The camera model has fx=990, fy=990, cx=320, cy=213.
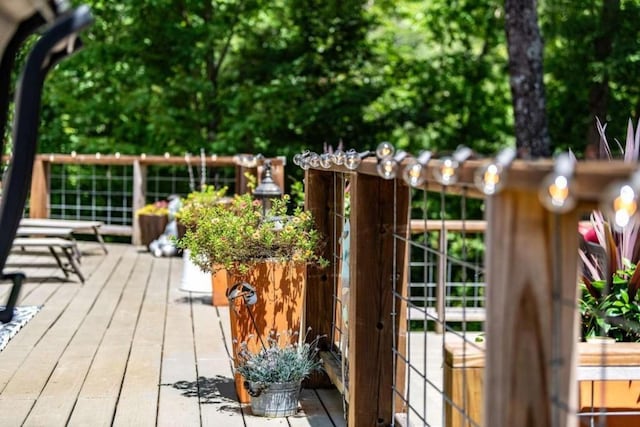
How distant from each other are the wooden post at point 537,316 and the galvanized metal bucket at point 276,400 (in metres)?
2.18

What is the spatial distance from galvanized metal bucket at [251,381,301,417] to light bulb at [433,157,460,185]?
6.33 ft

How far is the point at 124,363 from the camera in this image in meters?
4.88

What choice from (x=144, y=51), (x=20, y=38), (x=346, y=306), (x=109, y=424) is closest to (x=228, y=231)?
(x=346, y=306)

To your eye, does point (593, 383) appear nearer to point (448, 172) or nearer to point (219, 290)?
point (448, 172)

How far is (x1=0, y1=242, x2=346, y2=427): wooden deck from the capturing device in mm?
3916

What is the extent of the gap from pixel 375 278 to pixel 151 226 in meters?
7.11

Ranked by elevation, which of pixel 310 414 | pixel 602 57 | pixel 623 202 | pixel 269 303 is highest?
pixel 602 57

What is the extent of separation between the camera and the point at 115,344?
5363 millimetres

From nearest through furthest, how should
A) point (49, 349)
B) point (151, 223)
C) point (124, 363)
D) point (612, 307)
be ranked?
point (612, 307)
point (124, 363)
point (49, 349)
point (151, 223)

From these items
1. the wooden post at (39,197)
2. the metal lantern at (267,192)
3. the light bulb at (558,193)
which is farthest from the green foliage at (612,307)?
the wooden post at (39,197)

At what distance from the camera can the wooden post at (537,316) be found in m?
1.72

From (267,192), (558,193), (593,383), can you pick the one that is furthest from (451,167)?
(267,192)

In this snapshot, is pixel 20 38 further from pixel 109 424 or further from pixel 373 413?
pixel 109 424

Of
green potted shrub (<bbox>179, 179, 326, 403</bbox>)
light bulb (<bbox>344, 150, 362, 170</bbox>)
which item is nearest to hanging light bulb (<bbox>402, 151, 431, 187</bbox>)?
light bulb (<bbox>344, 150, 362, 170</bbox>)
